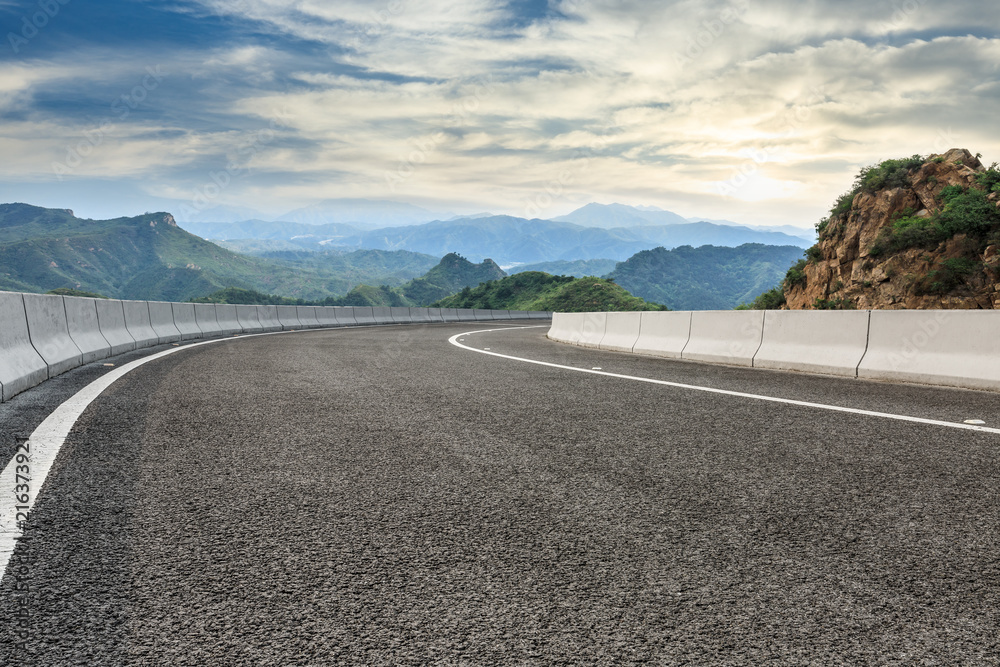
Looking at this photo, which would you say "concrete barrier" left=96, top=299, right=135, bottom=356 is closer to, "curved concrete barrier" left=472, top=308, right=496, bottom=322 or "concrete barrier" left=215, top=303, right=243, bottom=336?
"concrete barrier" left=215, top=303, right=243, bottom=336

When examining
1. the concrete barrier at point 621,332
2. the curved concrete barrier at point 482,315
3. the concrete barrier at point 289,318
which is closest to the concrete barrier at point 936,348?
the concrete barrier at point 621,332

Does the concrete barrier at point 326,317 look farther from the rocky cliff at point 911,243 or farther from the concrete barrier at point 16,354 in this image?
the rocky cliff at point 911,243

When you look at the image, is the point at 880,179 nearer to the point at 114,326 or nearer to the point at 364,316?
the point at 364,316

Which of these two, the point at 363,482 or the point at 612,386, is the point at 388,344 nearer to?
the point at 612,386

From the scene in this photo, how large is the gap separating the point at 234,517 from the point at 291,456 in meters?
1.42

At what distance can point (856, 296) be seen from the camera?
147ft

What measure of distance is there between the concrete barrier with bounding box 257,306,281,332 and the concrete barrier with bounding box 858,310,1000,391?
70.7 ft

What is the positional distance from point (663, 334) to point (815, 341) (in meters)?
4.06

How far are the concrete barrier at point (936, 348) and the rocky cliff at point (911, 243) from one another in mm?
30429

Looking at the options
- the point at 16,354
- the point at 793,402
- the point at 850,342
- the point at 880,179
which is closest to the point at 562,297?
the point at 880,179

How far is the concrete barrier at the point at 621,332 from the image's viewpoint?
16.4m

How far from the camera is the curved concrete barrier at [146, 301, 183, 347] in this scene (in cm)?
1538

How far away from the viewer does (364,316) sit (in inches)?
1544
